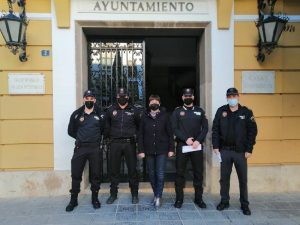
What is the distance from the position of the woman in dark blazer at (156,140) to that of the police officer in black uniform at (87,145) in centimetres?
78

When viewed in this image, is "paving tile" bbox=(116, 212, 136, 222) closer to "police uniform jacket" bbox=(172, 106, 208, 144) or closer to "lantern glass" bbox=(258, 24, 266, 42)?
"police uniform jacket" bbox=(172, 106, 208, 144)

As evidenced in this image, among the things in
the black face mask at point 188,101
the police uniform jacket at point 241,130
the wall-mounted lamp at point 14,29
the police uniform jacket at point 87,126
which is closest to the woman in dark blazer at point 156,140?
the black face mask at point 188,101

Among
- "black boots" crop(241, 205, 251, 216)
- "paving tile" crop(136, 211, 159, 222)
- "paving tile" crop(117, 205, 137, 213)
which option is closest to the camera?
"paving tile" crop(136, 211, 159, 222)

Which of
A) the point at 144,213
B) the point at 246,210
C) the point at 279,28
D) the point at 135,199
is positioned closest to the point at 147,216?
the point at 144,213

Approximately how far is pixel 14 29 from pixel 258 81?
4.77 meters

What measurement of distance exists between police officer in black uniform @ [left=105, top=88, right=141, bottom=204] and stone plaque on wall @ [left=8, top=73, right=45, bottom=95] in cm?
158

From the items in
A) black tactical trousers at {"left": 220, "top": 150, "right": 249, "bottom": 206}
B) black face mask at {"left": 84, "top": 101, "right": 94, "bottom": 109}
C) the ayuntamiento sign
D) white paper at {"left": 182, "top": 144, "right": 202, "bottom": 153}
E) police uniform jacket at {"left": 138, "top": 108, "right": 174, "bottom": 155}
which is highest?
the ayuntamiento sign

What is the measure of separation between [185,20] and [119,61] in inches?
65.0

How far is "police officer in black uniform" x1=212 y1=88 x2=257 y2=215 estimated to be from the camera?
5.22 m

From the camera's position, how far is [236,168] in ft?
17.4

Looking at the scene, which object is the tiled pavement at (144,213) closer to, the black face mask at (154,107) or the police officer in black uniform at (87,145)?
the police officer in black uniform at (87,145)

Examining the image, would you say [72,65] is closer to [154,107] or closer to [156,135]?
[154,107]

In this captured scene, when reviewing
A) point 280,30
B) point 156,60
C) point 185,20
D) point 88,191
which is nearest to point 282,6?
point 280,30

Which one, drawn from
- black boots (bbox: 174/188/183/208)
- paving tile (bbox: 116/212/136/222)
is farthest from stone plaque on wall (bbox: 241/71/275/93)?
paving tile (bbox: 116/212/136/222)
